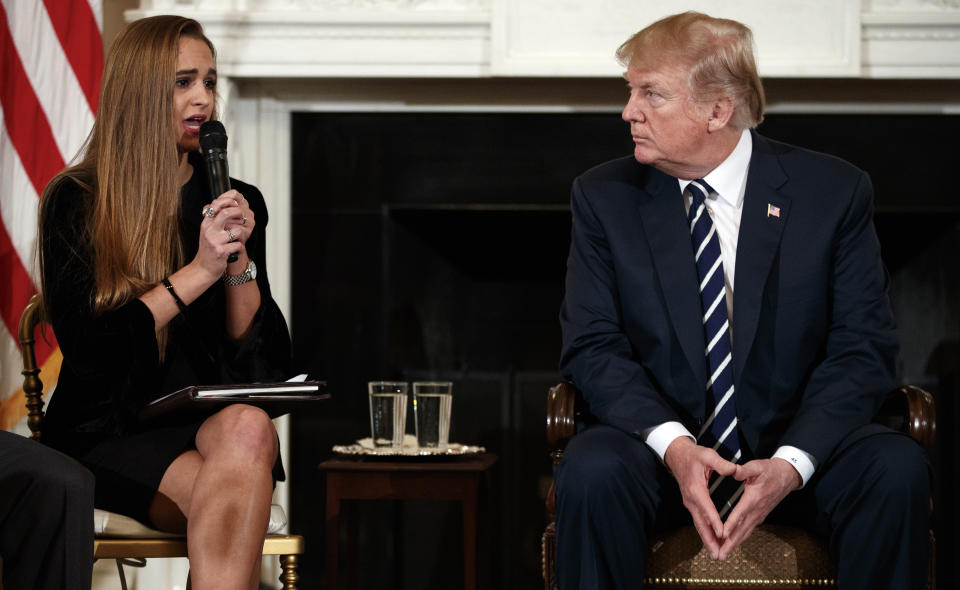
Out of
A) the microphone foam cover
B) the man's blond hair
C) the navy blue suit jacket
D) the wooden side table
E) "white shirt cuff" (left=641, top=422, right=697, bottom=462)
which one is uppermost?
the man's blond hair

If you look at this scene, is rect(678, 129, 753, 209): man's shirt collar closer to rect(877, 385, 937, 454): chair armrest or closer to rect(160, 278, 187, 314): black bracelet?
rect(877, 385, 937, 454): chair armrest

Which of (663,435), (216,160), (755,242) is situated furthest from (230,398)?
(755,242)

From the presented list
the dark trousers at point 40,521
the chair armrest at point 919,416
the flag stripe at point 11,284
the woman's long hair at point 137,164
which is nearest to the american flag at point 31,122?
the flag stripe at point 11,284

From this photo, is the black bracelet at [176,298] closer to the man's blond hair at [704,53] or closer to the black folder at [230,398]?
the black folder at [230,398]

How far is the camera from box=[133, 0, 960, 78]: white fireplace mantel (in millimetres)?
3123

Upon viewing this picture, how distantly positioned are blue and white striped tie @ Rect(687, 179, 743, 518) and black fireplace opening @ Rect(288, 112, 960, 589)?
1.42m

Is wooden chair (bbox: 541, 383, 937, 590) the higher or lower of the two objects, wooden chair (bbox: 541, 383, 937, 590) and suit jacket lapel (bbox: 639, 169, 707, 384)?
the lower

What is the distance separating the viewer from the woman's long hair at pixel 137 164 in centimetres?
203

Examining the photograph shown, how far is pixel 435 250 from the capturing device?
3.58 metres

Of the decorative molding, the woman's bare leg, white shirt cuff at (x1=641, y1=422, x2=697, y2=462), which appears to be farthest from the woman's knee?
the decorative molding

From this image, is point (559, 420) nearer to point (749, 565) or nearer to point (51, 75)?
point (749, 565)

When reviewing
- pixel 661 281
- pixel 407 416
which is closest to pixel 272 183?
pixel 407 416

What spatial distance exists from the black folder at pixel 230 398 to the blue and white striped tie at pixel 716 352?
677 millimetres

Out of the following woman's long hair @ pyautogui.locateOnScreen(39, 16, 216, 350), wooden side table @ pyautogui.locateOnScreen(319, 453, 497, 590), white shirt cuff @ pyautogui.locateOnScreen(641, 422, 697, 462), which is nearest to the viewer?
white shirt cuff @ pyautogui.locateOnScreen(641, 422, 697, 462)
